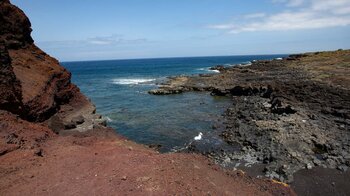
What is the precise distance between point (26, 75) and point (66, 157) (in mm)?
9442

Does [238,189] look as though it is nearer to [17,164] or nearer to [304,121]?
[17,164]

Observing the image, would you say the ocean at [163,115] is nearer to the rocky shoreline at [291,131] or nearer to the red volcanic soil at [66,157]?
the rocky shoreline at [291,131]

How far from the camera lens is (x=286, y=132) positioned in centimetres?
2667

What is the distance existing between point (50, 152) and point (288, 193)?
37.5ft

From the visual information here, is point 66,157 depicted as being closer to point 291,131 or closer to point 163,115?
point 291,131

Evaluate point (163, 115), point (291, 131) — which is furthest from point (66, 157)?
point (163, 115)

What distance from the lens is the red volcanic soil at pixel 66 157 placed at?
37.8 ft

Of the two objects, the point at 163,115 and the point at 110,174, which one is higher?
the point at 110,174

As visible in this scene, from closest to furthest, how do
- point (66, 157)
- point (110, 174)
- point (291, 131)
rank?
point (110, 174), point (66, 157), point (291, 131)

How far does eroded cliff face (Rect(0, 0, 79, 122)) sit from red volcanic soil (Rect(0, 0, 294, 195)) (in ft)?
0.19

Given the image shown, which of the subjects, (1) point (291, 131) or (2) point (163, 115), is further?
(2) point (163, 115)

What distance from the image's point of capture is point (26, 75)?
20.9 meters

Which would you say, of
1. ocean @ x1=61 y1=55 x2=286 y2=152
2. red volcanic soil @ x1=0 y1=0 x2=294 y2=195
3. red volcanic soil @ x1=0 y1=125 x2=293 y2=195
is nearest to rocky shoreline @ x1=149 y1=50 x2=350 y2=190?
ocean @ x1=61 y1=55 x2=286 y2=152

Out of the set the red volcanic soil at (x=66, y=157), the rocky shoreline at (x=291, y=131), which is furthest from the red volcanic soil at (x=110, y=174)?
the rocky shoreline at (x=291, y=131)
